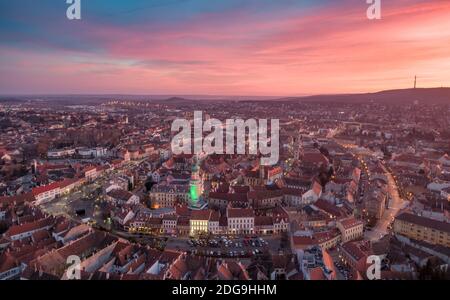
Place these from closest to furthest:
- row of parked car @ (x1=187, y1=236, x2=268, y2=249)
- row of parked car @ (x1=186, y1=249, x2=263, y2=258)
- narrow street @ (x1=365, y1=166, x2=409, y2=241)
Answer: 1. row of parked car @ (x1=186, y1=249, x2=263, y2=258)
2. row of parked car @ (x1=187, y1=236, x2=268, y2=249)
3. narrow street @ (x1=365, y1=166, x2=409, y2=241)

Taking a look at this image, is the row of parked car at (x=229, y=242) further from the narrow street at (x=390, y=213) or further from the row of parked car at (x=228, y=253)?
the narrow street at (x=390, y=213)

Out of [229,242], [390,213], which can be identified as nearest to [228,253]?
[229,242]

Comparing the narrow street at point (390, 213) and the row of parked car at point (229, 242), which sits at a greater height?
the narrow street at point (390, 213)

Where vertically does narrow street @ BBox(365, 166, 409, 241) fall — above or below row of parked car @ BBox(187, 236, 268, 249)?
above

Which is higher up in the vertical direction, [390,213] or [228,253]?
[390,213]

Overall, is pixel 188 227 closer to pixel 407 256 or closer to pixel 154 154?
pixel 407 256

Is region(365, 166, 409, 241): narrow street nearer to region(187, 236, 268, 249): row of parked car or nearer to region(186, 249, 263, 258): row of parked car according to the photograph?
region(187, 236, 268, 249): row of parked car

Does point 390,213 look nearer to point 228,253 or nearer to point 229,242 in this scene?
point 229,242

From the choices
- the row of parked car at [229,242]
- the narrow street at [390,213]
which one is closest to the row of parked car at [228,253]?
the row of parked car at [229,242]

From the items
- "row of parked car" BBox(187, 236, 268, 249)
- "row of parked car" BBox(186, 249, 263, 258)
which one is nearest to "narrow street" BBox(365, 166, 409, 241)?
"row of parked car" BBox(187, 236, 268, 249)

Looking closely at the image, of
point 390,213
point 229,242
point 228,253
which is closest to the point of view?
point 228,253
